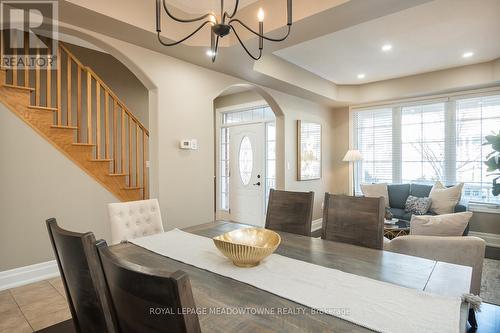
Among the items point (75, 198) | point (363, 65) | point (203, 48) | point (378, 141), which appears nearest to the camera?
point (203, 48)

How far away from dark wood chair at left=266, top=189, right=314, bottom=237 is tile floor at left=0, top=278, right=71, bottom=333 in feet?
6.01

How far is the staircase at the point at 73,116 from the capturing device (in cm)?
283

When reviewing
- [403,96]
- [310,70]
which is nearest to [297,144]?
[310,70]

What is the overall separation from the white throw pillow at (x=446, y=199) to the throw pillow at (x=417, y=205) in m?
0.08

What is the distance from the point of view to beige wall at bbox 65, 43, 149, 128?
14.1 feet

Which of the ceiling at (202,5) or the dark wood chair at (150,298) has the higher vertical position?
the ceiling at (202,5)

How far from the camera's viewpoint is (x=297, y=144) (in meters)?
4.85

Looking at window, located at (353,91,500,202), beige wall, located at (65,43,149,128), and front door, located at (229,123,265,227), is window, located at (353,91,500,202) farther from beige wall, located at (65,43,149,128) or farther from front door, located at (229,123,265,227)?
beige wall, located at (65,43,149,128)

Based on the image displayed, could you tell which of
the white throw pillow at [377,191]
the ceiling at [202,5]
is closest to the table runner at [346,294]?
the ceiling at [202,5]

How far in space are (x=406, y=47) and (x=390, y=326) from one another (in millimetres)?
3707

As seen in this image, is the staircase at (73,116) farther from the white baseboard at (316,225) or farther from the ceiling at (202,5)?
the white baseboard at (316,225)

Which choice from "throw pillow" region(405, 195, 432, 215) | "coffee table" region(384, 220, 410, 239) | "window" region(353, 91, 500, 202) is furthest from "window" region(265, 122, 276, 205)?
"throw pillow" region(405, 195, 432, 215)

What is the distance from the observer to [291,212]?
2.20 metres

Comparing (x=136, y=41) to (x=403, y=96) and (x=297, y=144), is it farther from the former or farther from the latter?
(x=403, y=96)
